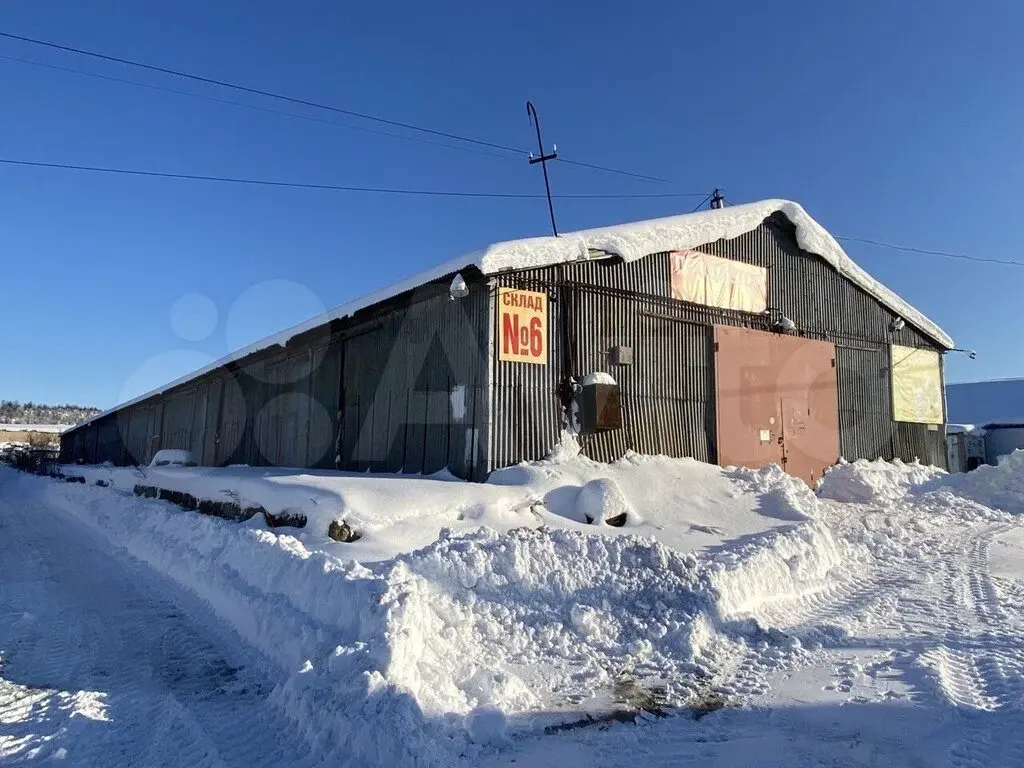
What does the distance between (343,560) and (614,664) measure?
2734mm

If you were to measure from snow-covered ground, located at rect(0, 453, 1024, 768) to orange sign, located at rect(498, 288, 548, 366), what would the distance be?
6.93ft

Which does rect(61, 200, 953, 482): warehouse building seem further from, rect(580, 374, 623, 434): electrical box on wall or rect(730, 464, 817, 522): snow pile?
rect(730, 464, 817, 522): snow pile

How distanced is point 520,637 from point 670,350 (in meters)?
8.66

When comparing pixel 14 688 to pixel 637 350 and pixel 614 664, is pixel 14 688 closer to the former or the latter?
pixel 614 664

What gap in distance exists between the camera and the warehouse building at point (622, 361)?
1101cm

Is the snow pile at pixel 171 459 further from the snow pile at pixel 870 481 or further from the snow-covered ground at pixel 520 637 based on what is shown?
the snow pile at pixel 870 481

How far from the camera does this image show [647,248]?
12812 millimetres

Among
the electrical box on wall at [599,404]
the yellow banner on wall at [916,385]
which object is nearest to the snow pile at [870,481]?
the yellow banner on wall at [916,385]

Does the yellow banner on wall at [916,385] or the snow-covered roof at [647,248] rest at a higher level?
the snow-covered roof at [647,248]

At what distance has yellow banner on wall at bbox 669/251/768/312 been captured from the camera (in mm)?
13602

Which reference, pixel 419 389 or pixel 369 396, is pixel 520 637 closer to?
pixel 419 389

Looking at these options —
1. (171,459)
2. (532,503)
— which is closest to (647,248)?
(532,503)

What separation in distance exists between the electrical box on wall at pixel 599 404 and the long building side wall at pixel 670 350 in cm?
41

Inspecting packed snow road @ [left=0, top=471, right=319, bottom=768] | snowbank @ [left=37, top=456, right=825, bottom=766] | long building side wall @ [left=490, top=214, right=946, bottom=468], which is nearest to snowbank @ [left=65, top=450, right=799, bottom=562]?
snowbank @ [left=37, top=456, right=825, bottom=766]
